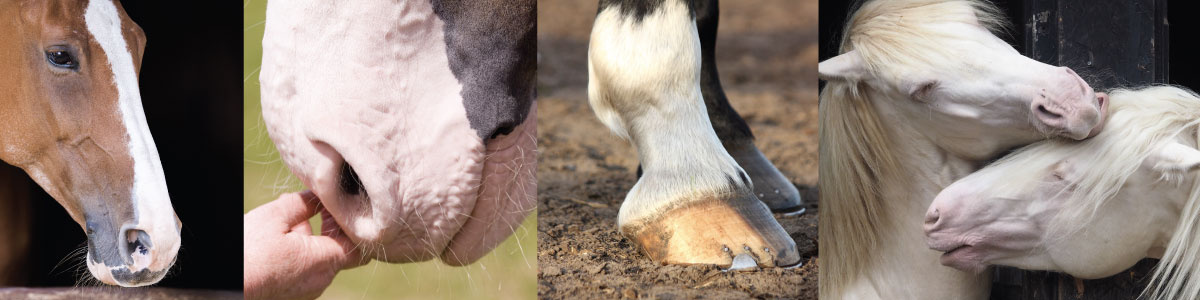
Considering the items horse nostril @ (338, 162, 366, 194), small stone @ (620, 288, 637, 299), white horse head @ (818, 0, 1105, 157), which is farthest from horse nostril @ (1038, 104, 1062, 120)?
horse nostril @ (338, 162, 366, 194)

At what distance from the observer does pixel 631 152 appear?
9.45ft

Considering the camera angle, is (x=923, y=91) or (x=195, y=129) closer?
(x=923, y=91)

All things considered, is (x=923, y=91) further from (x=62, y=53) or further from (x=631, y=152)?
(x=631, y=152)

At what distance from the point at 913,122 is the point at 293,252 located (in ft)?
2.80

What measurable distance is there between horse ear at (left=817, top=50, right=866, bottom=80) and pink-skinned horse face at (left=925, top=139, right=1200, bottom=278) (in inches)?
7.0

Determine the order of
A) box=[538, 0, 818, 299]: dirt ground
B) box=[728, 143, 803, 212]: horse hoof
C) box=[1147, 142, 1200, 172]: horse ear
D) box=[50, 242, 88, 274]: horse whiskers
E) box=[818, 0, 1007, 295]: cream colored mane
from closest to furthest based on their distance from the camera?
box=[1147, 142, 1200, 172]: horse ear → box=[818, 0, 1007, 295]: cream colored mane → box=[538, 0, 818, 299]: dirt ground → box=[50, 242, 88, 274]: horse whiskers → box=[728, 143, 803, 212]: horse hoof

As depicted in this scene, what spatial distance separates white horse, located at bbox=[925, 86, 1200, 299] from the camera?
1.08m

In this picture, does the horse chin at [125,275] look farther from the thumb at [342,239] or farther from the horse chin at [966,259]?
the horse chin at [966,259]

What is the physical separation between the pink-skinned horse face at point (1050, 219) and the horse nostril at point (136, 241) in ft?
3.67

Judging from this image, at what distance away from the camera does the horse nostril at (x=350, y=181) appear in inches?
49.8

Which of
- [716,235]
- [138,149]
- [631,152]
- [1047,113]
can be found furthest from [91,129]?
[631,152]

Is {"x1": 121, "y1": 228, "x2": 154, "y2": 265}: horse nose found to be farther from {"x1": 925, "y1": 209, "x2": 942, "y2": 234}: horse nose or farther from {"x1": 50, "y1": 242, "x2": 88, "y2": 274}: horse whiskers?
{"x1": 925, "y1": 209, "x2": 942, "y2": 234}: horse nose

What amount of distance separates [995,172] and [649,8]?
0.59m

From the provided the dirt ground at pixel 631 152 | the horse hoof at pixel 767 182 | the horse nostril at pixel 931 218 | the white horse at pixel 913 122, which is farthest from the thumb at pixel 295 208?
the horse hoof at pixel 767 182
